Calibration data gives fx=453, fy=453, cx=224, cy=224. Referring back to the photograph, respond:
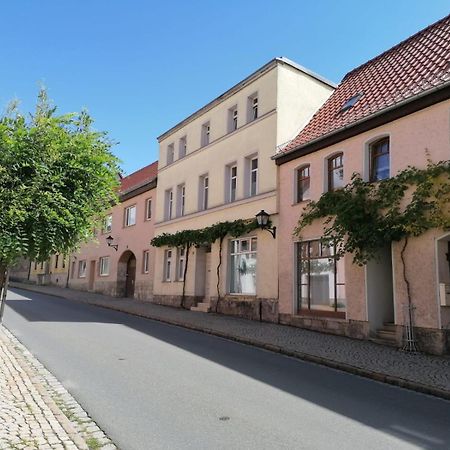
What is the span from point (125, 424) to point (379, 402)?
3.77 m

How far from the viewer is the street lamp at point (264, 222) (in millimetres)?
16447

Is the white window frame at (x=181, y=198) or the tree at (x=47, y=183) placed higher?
the white window frame at (x=181, y=198)

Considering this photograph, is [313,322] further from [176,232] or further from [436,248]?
[176,232]

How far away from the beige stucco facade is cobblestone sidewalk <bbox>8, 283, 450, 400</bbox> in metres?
0.66

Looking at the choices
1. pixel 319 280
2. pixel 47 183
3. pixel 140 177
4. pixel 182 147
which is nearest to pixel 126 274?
pixel 140 177

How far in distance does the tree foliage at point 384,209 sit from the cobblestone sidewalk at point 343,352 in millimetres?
2513

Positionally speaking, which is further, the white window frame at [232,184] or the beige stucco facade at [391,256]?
the white window frame at [232,184]

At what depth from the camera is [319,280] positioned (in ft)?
48.4

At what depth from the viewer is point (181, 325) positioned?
1555 cm

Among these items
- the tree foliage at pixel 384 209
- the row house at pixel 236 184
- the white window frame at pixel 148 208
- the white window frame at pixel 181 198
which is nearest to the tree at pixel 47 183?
the tree foliage at pixel 384 209

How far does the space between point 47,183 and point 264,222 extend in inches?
426

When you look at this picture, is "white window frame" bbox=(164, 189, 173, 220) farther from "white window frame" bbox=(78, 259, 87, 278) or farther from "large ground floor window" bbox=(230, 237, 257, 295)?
"white window frame" bbox=(78, 259, 87, 278)

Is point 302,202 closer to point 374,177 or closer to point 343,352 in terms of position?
point 374,177

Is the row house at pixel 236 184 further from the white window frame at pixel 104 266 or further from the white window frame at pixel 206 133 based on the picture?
the white window frame at pixel 104 266
